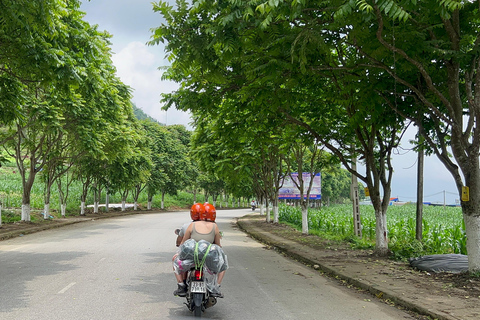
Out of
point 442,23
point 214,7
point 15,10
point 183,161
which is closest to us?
point 214,7

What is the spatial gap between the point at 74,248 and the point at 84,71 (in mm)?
6436

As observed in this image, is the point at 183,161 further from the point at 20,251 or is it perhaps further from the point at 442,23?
the point at 442,23

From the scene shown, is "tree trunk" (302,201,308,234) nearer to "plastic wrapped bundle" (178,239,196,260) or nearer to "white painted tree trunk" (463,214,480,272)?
"white painted tree trunk" (463,214,480,272)

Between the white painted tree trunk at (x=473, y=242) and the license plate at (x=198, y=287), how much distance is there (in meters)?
5.54

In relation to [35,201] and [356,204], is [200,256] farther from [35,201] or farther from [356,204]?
[35,201]

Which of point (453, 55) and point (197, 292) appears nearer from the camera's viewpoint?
point (197, 292)

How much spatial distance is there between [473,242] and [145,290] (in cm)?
621

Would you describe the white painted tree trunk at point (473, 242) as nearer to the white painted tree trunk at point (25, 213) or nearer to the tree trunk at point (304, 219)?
the tree trunk at point (304, 219)

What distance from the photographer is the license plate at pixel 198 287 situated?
555 centimetres

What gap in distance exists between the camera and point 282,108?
12211 millimetres

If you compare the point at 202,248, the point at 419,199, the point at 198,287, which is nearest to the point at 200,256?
the point at 202,248

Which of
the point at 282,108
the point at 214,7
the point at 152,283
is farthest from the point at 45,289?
the point at 282,108

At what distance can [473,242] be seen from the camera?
8.17m

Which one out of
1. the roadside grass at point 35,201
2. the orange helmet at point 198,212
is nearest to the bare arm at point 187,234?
the orange helmet at point 198,212
